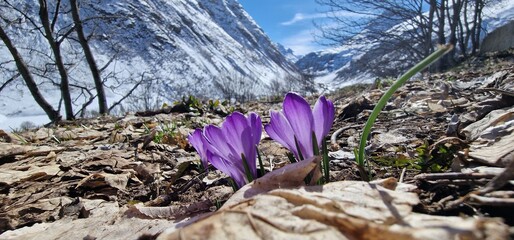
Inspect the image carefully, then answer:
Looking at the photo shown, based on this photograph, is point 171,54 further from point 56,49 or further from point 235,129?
point 235,129

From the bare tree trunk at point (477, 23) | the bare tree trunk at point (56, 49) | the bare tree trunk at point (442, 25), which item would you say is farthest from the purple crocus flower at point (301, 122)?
the bare tree trunk at point (477, 23)

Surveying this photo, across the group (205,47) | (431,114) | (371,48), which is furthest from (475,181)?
(205,47)

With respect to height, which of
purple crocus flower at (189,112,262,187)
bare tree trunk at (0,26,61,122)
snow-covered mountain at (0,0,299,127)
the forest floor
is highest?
snow-covered mountain at (0,0,299,127)

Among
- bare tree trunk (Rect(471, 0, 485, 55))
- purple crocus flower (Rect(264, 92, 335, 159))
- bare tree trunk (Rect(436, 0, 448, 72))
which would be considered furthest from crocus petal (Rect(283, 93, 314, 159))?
bare tree trunk (Rect(471, 0, 485, 55))

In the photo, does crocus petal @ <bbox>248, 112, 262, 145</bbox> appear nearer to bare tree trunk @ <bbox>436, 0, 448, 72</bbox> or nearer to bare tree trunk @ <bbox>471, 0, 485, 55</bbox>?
bare tree trunk @ <bbox>436, 0, 448, 72</bbox>

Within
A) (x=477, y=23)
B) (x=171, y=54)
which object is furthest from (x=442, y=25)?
(x=171, y=54)

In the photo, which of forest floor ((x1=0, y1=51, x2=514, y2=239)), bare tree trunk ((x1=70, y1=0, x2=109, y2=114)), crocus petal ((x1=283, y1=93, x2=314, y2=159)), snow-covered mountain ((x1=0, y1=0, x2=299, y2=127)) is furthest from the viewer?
snow-covered mountain ((x1=0, y1=0, x2=299, y2=127))

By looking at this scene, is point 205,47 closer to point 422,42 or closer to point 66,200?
point 422,42
